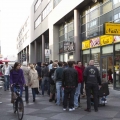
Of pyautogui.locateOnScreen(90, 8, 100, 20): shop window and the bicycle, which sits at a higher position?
pyautogui.locateOnScreen(90, 8, 100, 20): shop window

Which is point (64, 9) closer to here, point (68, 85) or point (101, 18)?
point (101, 18)

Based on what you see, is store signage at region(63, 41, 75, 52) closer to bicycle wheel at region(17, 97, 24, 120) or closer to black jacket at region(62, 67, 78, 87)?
black jacket at region(62, 67, 78, 87)

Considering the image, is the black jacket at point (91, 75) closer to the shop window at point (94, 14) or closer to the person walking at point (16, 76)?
the person walking at point (16, 76)

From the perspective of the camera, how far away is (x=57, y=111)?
27.1ft

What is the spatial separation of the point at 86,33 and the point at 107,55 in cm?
467

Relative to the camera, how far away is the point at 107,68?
16109 mm

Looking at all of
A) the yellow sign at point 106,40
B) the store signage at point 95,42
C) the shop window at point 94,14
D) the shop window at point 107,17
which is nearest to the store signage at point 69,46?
the store signage at point 95,42

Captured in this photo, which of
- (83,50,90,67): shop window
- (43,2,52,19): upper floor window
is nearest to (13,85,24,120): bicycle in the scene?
(83,50,90,67): shop window

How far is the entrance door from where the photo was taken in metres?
15.6

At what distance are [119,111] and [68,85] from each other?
77.0 inches

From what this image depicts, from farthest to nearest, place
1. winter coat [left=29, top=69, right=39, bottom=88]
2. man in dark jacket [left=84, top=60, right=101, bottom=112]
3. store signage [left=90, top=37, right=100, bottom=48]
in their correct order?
1. store signage [left=90, top=37, right=100, bottom=48]
2. winter coat [left=29, top=69, right=39, bottom=88]
3. man in dark jacket [left=84, top=60, right=101, bottom=112]

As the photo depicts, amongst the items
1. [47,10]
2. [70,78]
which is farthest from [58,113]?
[47,10]

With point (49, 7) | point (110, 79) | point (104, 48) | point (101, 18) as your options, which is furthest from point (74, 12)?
point (49, 7)

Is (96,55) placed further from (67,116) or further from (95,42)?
(67,116)
